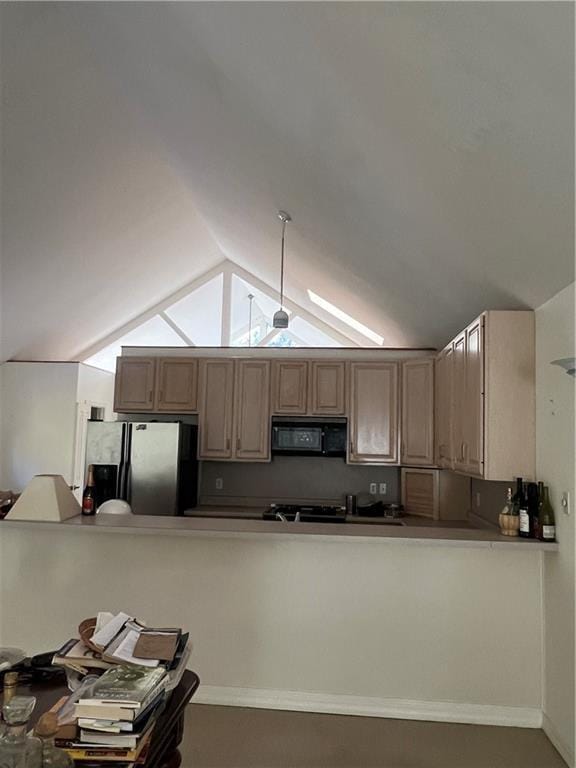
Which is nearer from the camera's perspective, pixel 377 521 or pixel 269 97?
pixel 269 97

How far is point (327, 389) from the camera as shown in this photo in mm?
5191

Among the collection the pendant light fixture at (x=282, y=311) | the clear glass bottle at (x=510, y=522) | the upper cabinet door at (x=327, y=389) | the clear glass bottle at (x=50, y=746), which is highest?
the pendant light fixture at (x=282, y=311)

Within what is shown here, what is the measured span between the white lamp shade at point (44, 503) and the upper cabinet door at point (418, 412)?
2.95m

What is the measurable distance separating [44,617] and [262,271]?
3.70 meters

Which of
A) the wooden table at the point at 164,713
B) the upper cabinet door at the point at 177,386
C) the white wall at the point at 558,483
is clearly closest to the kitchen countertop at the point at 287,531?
the white wall at the point at 558,483

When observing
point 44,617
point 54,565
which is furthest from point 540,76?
point 44,617

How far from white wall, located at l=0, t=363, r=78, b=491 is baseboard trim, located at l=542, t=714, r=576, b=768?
473 centimetres

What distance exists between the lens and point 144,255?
5.25 m

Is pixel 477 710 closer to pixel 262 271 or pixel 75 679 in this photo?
pixel 75 679

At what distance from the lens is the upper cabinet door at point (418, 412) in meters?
4.72

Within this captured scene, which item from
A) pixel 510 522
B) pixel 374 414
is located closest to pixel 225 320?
pixel 374 414

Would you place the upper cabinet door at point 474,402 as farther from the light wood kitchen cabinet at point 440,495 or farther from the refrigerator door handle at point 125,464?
the refrigerator door handle at point 125,464

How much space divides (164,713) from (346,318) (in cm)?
437

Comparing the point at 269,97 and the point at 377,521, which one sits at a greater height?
the point at 269,97
